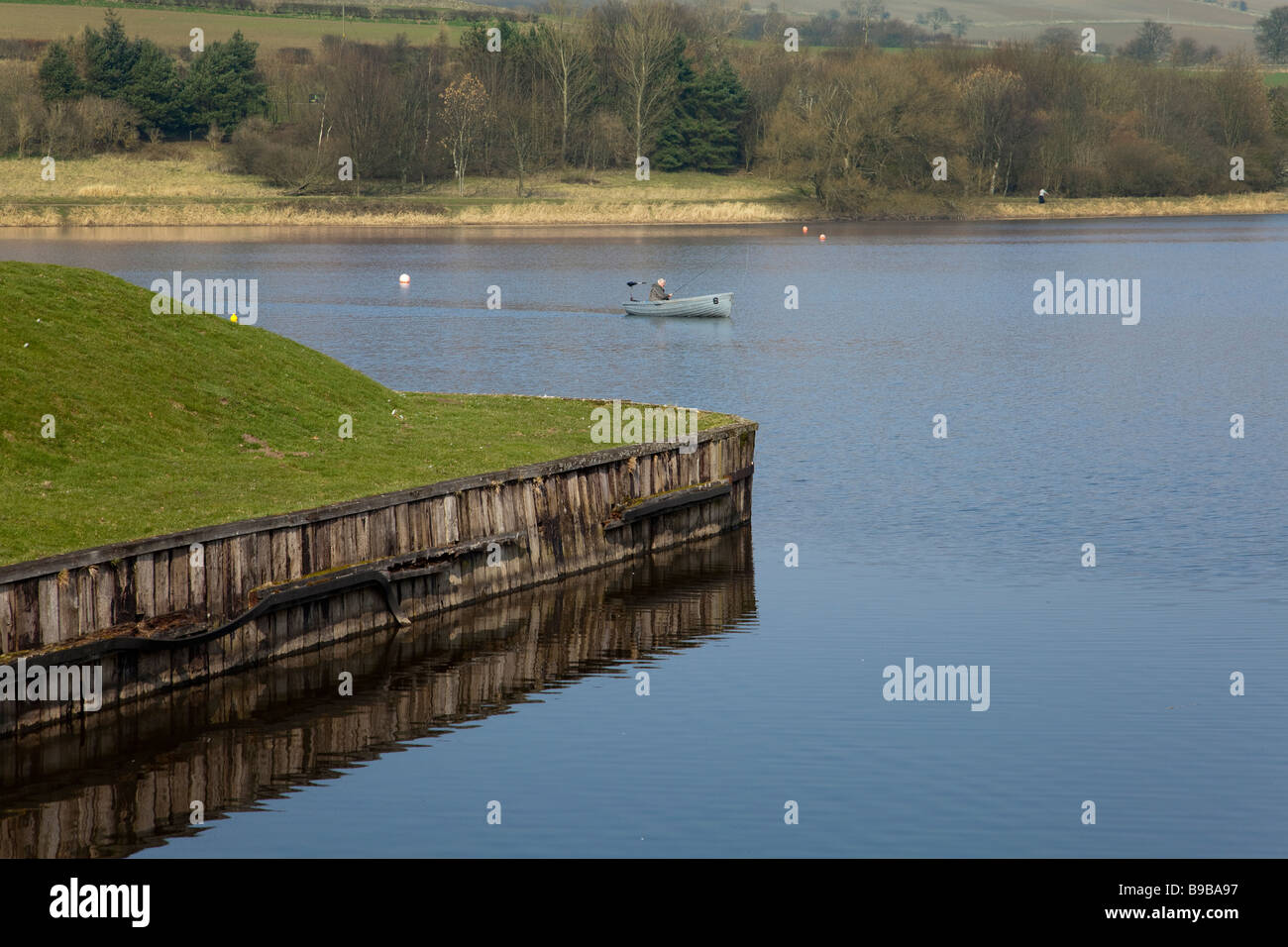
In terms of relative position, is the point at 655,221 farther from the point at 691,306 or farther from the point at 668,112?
the point at 691,306

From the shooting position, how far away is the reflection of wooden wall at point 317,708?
1831 cm

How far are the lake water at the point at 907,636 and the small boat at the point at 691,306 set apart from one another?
429 centimetres

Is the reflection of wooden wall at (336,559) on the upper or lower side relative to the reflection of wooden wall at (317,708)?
upper

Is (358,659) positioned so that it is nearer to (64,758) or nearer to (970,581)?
(64,758)

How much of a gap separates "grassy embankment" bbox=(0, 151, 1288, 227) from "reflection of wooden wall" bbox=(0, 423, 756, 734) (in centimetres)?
11869

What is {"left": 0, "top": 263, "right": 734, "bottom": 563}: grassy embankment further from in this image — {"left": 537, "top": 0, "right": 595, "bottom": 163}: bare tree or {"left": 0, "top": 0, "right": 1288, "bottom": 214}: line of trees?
{"left": 537, "top": 0, "right": 595, "bottom": 163}: bare tree

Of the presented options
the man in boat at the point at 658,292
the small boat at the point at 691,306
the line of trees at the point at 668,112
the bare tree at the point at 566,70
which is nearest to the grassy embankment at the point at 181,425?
the man in boat at the point at 658,292

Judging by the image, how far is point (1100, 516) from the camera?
116ft

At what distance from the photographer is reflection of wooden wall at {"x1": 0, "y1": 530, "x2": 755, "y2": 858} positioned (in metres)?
18.3

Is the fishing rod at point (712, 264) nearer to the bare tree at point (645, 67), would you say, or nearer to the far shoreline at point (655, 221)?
the far shoreline at point (655, 221)

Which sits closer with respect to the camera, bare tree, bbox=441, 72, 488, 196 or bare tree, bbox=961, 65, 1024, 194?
bare tree, bbox=441, 72, 488, 196

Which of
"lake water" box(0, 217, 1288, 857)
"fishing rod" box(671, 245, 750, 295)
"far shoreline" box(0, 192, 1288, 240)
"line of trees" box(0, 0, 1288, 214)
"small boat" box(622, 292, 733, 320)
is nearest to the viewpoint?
"lake water" box(0, 217, 1288, 857)

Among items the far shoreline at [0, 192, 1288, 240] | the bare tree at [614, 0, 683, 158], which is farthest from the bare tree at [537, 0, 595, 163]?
the far shoreline at [0, 192, 1288, 240]
